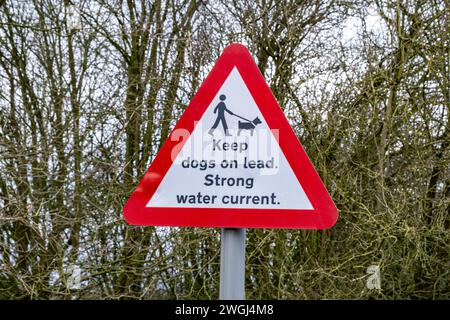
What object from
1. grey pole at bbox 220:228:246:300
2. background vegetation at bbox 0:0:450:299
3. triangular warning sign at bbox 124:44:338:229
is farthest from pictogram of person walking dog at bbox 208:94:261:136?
background vegetation at bbox 0:0:450:299

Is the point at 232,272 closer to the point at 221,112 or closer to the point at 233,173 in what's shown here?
the point at 233,173

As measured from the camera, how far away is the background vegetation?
17.7 feet

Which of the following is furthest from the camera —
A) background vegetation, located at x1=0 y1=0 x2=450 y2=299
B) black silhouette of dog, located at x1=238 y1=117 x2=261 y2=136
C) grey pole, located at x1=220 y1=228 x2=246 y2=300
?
background vegetation, located at x1=0 y1=0 x2=450 y2=299

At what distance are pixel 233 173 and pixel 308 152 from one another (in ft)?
11.2

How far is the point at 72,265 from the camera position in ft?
18.1

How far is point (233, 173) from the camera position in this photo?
2.16m

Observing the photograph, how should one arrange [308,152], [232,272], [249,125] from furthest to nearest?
→ [308,152]
[249,125]
[232,272]

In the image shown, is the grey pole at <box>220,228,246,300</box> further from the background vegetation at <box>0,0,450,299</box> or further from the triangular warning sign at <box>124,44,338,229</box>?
the background vegetation at <box>0,0,450,299</box>

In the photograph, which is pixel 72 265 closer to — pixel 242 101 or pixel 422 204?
pixel 422 204

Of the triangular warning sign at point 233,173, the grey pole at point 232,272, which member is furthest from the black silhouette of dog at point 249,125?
the grey pole at point 232,272

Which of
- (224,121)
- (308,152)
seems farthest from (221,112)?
(308,152)

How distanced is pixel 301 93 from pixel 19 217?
2629mm

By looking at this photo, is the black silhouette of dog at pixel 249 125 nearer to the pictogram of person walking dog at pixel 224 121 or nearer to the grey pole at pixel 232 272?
the pictogram of person walking dog at pixel 224 121
